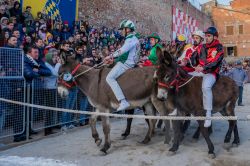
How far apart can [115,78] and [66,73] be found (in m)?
0.92

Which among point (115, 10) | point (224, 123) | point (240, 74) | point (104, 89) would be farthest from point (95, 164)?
point (115, 10)

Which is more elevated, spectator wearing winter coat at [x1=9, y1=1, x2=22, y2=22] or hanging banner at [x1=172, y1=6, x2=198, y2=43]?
hanging banner at [x1=172, y1=6, x2=198, y2=43]

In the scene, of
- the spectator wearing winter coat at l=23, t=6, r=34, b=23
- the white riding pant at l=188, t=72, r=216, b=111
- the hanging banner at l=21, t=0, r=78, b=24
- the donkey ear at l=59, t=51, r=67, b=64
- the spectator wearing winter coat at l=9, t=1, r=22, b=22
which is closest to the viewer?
the white riding pant at l=188, t=72, r=216, b=111

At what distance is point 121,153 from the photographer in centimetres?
593

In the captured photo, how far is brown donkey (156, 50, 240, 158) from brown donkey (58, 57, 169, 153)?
1.53 ft

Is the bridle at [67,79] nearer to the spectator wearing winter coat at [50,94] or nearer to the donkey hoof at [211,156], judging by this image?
the spectator wearing winter coat at [50,94]

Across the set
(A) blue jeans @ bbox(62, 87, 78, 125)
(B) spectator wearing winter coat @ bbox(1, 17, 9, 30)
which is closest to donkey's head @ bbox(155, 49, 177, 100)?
(A) blue jeans @ bbox(62, 87, 78, 125)

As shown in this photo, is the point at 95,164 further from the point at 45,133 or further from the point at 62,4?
the point at 62,4

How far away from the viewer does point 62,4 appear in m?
13.0

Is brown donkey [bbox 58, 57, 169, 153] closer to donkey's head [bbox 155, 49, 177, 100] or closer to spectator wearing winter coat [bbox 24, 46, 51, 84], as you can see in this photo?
donkey's head [bbox 155, 49, 177, 100]

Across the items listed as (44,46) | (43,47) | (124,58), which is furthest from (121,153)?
(44,46)

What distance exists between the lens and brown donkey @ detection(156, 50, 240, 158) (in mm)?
5586

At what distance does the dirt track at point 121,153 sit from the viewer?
17.8ft

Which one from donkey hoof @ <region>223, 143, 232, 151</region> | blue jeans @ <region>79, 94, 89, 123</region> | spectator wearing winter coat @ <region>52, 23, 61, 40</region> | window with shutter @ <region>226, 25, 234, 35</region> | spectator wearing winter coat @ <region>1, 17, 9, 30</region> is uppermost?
window with shutter @ <region>226, 25, 234, 35</region>
